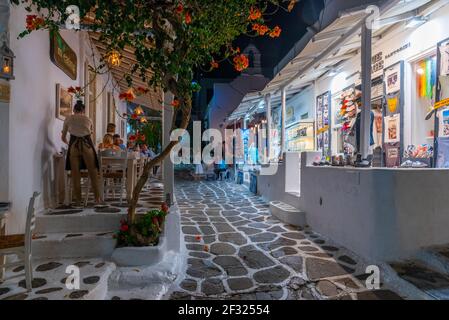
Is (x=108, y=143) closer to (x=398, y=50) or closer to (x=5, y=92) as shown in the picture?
(x=5, y=92)

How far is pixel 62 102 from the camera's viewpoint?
5527 mm

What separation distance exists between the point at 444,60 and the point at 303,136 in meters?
6.23

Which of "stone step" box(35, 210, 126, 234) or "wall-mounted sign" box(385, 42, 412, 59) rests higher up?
"wall-mounted sign" box(385, 42, 412, 59)

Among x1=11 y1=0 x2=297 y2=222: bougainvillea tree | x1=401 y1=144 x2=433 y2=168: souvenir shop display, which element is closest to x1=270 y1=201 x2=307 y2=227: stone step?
x1=401 y1=144 x2=433 y2=168: souvenir shop display

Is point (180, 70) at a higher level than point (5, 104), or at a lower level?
higher

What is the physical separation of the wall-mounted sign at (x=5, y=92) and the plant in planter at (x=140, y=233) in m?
2.15

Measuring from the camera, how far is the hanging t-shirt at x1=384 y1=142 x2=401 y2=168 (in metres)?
6.43

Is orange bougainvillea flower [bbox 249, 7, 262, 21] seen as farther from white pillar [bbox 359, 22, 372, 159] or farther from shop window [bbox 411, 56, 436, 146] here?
shop window [bbox 411, 56, 436, 146]

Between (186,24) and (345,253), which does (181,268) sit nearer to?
(345,253)

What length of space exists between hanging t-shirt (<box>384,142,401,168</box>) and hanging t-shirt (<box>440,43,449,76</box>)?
5.81ft

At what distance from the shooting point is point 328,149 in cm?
968
